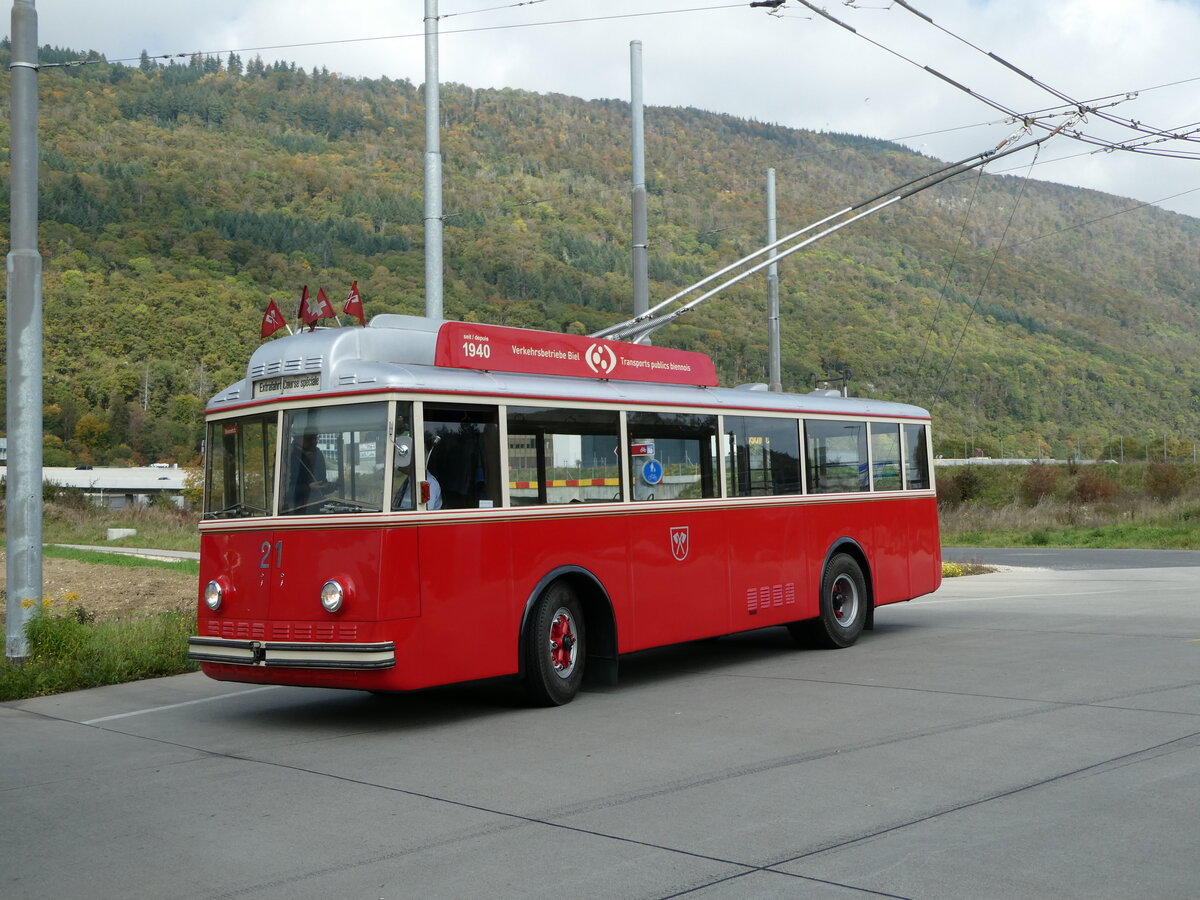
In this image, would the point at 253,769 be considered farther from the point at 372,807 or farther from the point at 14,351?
the point at 14,351

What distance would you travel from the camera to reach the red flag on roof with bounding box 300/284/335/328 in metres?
10.4

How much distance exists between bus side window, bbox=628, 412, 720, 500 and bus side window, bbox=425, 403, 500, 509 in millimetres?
1816

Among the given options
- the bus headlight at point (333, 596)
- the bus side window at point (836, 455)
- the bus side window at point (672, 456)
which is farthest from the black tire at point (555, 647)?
the bus side window at point (836, 455)

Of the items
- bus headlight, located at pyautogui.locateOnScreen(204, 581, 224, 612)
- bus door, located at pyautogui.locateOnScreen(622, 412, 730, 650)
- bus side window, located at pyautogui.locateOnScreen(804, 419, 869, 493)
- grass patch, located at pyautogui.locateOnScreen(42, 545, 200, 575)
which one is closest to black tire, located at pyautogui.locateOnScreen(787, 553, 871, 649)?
bus side window, located at pyautogui.locateOnScreen(804, 419, 869, 493)

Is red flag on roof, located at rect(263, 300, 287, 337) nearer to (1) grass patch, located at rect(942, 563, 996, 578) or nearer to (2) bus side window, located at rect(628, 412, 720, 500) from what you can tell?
(2) bus side window, located at rect(628, 412, 720, 500)

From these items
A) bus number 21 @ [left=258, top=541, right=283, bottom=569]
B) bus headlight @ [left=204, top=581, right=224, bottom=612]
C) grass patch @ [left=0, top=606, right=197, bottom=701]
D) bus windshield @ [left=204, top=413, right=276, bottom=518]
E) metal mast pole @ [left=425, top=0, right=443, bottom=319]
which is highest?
metal mast pole @ [left=425, top=0, right=443, bottom=319]

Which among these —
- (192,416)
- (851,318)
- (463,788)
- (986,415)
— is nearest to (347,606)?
(463,788)

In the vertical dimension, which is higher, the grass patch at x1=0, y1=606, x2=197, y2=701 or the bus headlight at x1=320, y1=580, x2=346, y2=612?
the bus headlight at x1=320, y1=580, x2=346, y2=612

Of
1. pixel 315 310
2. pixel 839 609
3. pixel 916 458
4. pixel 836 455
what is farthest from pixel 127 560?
pixel 315 310

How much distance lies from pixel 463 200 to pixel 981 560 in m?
20.7

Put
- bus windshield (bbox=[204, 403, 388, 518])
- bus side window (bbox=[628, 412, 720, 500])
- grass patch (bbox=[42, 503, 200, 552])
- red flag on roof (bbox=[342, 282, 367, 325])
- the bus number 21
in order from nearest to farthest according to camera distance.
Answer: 1. bus windshield (bbox=[204, 403, 388, 518])
2. the bus number 21
3. red flag on roof (bbox=[342, 282, 367, 325])
4. bus side window (bbox=[628, 412, 720, 500])
5. grass patch (bbox=[42, 503, 200, 552])

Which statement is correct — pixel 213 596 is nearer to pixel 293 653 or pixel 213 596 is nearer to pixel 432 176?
pixel 293 653

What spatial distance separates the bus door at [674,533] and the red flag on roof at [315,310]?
2.82 meters

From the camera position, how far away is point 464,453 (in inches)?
381
